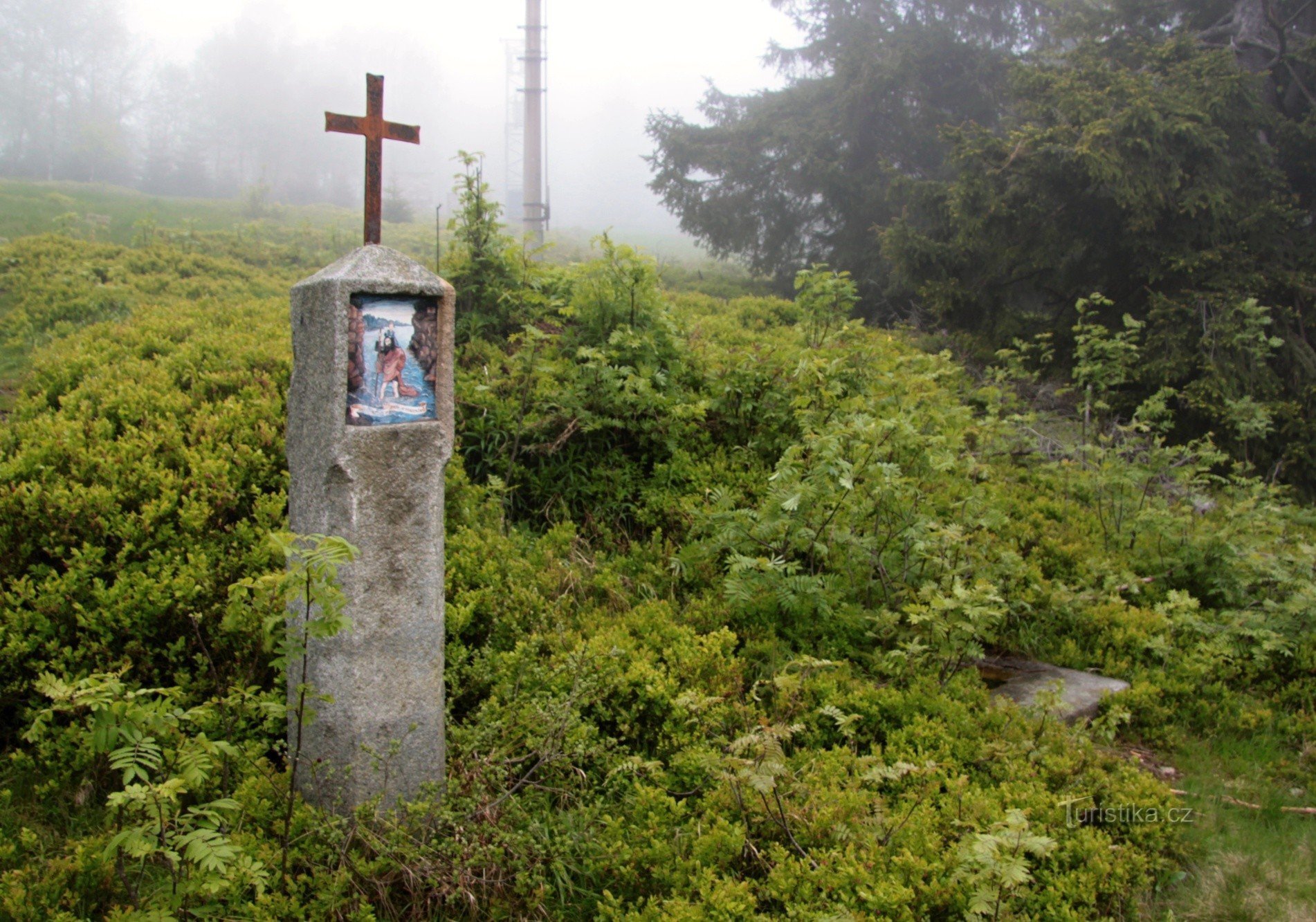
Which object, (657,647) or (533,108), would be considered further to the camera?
(533,108)

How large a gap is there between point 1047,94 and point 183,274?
11.8 meters

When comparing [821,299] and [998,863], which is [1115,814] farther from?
[821,299]

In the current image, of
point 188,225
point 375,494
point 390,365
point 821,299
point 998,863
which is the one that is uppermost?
point 188,225

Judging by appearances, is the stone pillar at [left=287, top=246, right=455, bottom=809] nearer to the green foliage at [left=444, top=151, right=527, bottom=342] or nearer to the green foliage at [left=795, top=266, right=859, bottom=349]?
the green foliage at [left=444, top=151, right=527, bottom=342]

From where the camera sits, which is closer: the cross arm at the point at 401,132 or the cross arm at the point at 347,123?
the cross arm at the point at 347,123

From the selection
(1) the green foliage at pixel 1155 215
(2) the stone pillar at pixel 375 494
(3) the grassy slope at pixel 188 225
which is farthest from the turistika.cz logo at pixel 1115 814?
(3) the grassy slope at pixel 188 225

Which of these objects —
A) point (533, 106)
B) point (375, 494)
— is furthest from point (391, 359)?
point (533, 106)

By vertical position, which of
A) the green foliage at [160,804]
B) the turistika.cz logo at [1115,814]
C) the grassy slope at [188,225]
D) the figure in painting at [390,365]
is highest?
the grassy slope at [188,225]

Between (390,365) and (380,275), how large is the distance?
32cm

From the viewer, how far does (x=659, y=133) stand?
16.4 meters

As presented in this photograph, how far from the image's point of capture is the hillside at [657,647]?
2.70 m

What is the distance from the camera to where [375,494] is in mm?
2807

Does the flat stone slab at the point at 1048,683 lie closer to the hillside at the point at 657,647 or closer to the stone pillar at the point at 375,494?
the hillside at the point at 657,647

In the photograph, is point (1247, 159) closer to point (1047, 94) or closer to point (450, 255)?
point (1047, 94)
